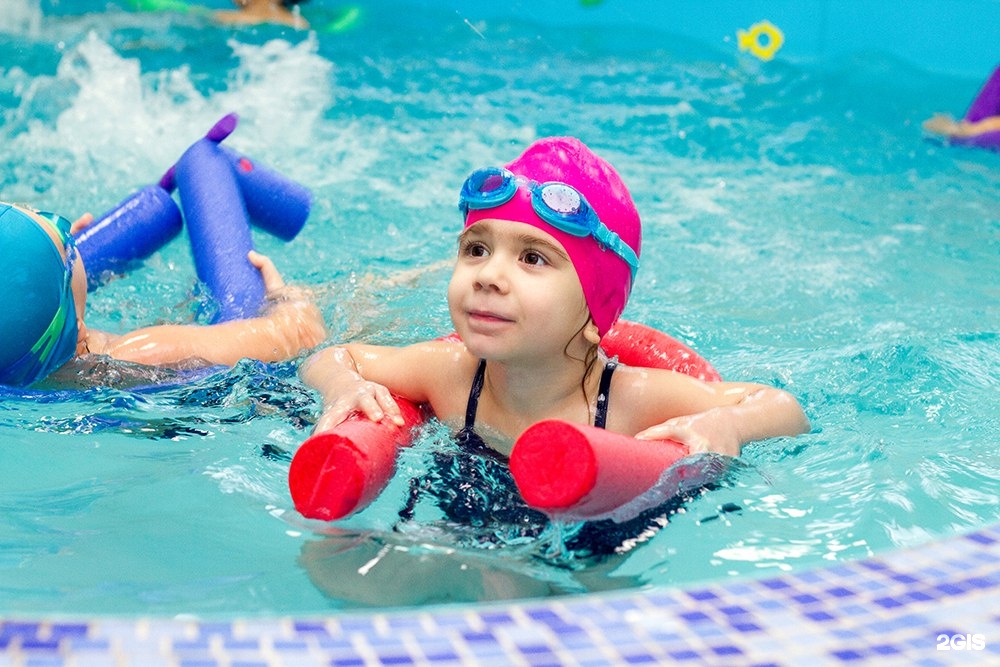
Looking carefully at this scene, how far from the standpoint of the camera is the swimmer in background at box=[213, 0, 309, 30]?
376 inches

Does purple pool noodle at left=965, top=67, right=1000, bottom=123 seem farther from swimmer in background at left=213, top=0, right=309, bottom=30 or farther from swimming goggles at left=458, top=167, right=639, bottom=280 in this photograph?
swimming goggles at left=458, top=167, right=639, bottom=280

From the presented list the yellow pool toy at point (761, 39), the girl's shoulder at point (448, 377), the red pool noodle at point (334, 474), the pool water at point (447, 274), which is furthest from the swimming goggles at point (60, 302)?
the yellow pool toy at point (761, 39)

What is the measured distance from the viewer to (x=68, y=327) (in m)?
3.43

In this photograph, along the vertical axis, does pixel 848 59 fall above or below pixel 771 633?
above

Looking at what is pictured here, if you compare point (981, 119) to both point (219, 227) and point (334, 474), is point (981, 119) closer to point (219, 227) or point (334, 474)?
point (219, 227)

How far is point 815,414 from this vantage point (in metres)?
3.68

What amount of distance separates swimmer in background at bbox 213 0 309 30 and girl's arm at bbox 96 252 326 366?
20.1 feet

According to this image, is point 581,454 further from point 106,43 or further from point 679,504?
point 106,43

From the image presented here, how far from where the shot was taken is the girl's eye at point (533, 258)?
2824mm

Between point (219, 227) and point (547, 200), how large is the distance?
1.99m

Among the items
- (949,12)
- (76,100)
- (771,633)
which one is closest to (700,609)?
(771,633)

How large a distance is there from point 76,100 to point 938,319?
564cm

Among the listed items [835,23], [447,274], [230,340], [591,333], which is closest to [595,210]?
[591,333]

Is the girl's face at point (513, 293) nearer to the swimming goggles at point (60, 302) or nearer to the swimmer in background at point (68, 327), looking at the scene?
the swimmer in background at point (68, 327)
